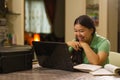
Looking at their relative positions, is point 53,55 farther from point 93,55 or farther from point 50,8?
point 50,8

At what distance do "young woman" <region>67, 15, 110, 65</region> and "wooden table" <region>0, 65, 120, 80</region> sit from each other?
0.91 ft

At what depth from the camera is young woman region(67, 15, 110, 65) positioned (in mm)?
1847

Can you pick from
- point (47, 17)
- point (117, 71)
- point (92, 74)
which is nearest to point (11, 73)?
point (92, 74)

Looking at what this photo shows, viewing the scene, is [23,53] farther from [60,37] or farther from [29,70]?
[60,37]

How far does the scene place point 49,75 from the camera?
1479mm

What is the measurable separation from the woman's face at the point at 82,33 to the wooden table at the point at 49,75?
450 mm

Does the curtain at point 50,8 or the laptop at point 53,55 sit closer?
the laptop at point 53,55

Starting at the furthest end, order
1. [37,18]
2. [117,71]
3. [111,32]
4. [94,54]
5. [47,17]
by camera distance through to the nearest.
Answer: [47,17]
[37,18]
[111,32]
[94,54]
[117,71]

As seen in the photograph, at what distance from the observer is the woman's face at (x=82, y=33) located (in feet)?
6.42

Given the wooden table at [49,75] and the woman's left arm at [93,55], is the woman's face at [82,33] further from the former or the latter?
the wooden table at [49,75]

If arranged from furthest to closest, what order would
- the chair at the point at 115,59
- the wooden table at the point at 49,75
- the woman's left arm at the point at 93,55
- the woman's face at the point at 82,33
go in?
the chair at the point at 115,59 → the woman's face at the point at 82,33 → the woman's left arm at the point at 93,55 → the wooden table at the point at 49,75

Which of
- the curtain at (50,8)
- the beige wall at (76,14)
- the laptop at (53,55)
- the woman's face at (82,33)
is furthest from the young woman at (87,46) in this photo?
the curtain at (50,8)

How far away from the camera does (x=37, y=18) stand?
4.94m

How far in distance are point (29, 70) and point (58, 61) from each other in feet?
0.66
